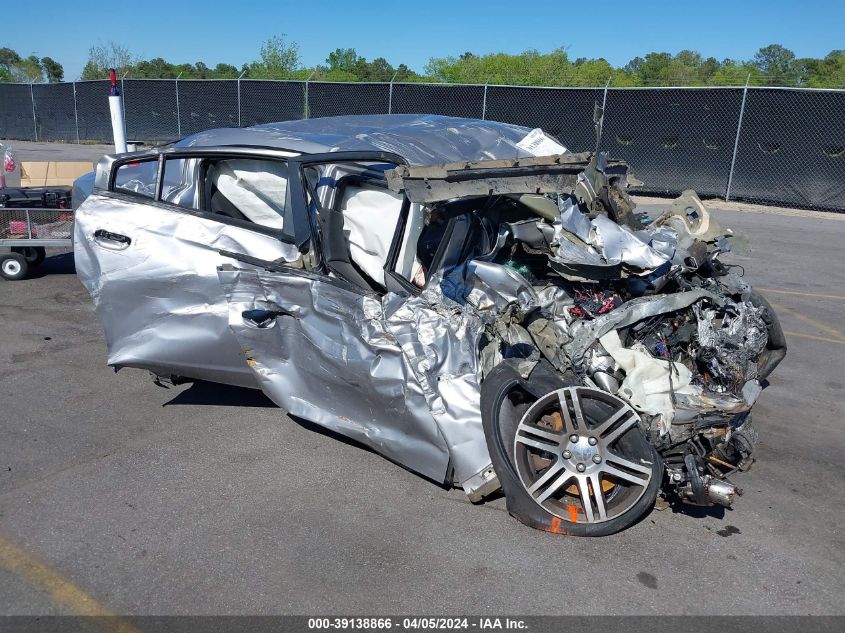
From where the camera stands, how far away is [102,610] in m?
3.04

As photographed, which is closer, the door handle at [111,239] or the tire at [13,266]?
the door handle at [111,239]

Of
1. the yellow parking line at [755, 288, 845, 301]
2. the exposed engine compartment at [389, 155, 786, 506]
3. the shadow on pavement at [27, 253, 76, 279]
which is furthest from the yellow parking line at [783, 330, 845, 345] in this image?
the shadow on pavement at [27, 253, 76, 279]

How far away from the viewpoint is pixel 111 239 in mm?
4617

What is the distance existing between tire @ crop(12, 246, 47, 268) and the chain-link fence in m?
12.6

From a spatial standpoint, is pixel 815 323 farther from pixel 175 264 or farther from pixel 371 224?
pixel 175 264

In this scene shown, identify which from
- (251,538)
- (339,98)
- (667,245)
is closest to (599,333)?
(667,245)

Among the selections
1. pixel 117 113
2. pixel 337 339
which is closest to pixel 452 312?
pixel 337 339

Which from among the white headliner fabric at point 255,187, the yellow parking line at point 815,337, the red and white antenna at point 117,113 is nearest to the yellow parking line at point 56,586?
the white headliner fabric at point 255,187

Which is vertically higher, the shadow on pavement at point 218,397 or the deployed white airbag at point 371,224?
the deployed white airbag at point 371,224

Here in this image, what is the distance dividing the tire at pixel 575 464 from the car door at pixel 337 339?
34cm

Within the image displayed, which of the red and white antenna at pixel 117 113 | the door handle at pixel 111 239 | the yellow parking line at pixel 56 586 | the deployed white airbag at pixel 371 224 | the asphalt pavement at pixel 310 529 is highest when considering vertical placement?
the red and white antenna at pixel 117 113

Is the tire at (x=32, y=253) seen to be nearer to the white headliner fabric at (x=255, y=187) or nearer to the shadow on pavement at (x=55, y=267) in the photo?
the shadow on pavement at (x=55, y=267)

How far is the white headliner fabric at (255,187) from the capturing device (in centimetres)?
476

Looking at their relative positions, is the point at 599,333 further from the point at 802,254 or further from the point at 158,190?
the point at 802,254
